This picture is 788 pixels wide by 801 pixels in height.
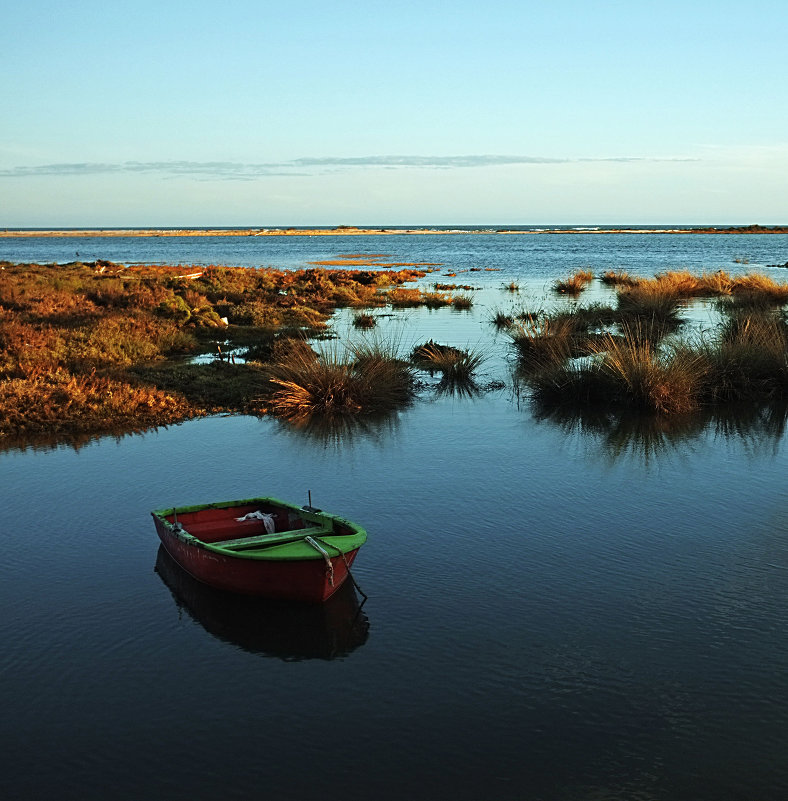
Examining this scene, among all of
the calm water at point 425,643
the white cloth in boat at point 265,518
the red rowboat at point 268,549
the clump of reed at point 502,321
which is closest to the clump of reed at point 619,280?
the clump of reed at point 502,321

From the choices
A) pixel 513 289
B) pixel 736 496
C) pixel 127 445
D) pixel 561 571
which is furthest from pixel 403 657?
pixel 513 289

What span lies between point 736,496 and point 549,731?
20.9 feet

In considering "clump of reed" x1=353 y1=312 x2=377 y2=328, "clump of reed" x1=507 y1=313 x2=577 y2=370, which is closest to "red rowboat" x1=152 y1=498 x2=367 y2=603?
"clump of reed" x1=507 y1=313 x2=577 y2=370

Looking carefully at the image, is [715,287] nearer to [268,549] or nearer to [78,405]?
[78,405]

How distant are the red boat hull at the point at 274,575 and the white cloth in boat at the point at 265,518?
3.08 ft

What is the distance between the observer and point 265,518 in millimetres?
9141

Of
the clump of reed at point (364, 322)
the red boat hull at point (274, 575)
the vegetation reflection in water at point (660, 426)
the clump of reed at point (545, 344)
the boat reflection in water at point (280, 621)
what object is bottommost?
the boat reflection in water at point (280, 621)

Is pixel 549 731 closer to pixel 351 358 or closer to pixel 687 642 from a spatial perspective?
pixel 687 642

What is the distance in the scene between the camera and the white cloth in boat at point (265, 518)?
29.7 feet

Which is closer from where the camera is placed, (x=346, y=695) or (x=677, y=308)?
(x=346, y=695)

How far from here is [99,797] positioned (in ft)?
17.7

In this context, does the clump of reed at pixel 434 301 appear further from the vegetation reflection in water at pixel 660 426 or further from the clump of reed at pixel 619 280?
the vegetation reflection in water at pixel 660 426

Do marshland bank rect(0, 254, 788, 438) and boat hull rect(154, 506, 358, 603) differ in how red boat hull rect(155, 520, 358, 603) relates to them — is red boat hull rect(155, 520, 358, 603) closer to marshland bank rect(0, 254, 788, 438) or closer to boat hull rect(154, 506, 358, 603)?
boat hull rect(154, 506, 358, 603)

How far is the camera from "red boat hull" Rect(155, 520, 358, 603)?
762 cm
